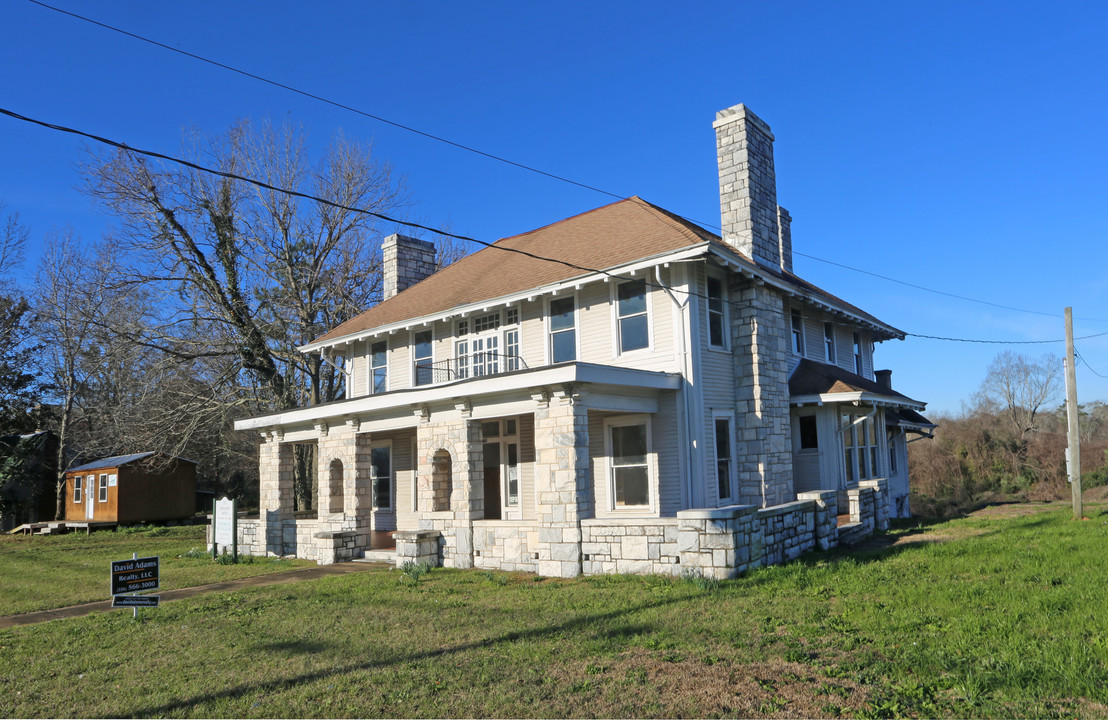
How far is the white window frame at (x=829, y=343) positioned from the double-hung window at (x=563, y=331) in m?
7.90

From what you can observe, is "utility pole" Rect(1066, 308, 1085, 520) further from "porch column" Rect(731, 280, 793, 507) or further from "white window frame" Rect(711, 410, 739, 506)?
"white window frame" Rect(711, 410, 739, 506)

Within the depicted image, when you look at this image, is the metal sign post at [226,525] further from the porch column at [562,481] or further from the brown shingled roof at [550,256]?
the porch column at [562,481]

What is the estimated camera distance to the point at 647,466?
15.1 meters

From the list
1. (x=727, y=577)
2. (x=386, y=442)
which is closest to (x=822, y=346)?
(x=727, y=577)

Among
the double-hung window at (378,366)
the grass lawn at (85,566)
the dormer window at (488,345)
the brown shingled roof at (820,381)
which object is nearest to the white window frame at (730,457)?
the brown shingled roof at (820,381)

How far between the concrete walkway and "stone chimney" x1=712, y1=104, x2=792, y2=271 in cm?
1082

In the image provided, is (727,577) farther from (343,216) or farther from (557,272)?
(343,216)

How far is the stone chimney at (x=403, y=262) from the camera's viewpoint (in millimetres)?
24047

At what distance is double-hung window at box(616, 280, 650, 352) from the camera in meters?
15.4

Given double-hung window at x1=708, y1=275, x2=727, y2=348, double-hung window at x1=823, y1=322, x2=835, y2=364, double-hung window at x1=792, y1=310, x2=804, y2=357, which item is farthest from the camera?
double-hung window at x1=823, y1=322, x2=835, y2=364

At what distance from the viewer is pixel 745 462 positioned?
51.2 feet

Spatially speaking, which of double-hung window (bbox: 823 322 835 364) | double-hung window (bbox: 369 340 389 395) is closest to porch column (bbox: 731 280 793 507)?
double-hung window (bbox: 823 322 835 364)

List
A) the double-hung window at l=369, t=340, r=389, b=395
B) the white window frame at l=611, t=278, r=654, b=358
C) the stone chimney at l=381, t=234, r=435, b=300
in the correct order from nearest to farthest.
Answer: the white window frame at l=611, t=278, r=654, b=358
the double-hung window at l=369, t=340, r=389, b=395
the stone chimney at l=381, t=234, r=435, b=300

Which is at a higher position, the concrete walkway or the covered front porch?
the covered front porch
